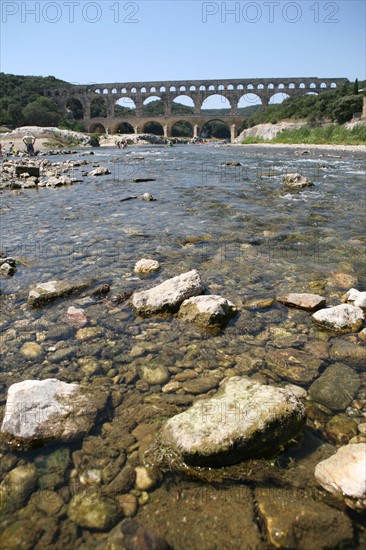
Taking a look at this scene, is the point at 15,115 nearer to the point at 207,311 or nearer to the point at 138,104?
the point at 138,104

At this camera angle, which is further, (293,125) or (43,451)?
(293,125)

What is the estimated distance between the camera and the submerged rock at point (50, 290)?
161 inches

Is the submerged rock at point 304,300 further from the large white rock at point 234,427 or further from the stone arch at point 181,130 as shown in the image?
the stone arch at point 181,130

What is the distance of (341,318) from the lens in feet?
11.6

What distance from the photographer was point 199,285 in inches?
163

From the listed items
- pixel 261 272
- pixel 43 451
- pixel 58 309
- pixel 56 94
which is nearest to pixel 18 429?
pixel 43 451

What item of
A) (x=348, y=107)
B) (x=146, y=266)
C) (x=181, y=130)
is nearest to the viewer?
(x=146, y=266)

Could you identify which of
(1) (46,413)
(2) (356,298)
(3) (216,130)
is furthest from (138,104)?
(1) (46,413)

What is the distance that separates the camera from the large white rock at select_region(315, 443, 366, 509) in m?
1.82

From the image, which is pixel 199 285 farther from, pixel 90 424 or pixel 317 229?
pixel 317 229

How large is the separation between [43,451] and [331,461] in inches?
67.6

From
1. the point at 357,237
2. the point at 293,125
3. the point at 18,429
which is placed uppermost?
the point at 293,125

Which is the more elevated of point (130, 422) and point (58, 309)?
point (58, 309)

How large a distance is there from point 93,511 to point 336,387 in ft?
6.27
